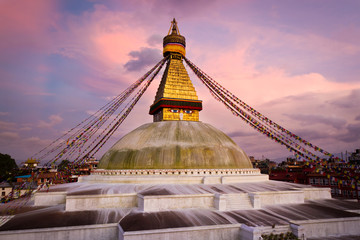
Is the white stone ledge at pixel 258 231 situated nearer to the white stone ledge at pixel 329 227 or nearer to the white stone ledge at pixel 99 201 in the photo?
the white stone ledge at pixel 329 227

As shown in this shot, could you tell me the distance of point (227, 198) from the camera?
10.3 meters

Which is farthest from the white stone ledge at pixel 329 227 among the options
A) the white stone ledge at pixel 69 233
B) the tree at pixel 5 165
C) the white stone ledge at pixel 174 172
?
the tree at pixel 5 165

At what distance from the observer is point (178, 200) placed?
9.80m

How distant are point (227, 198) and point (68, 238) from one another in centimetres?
629

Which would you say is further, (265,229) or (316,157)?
(316,157)

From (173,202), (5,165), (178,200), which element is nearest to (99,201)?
(173,202)

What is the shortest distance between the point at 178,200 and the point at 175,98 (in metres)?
8.52

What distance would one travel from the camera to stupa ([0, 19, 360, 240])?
7957 mm

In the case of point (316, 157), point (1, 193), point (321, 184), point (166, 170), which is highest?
point (316, 157)

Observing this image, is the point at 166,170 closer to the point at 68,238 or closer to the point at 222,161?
the point at 222,161

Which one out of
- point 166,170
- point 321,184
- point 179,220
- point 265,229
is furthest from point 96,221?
point 321,184

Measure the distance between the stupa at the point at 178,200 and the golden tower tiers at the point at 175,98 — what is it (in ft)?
0.25

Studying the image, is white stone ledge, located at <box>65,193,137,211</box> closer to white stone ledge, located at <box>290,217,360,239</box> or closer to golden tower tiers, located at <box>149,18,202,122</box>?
white stone ledge, located at <box>290,217,360,239</box>

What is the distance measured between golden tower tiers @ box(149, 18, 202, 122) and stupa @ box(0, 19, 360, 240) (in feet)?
0.25
